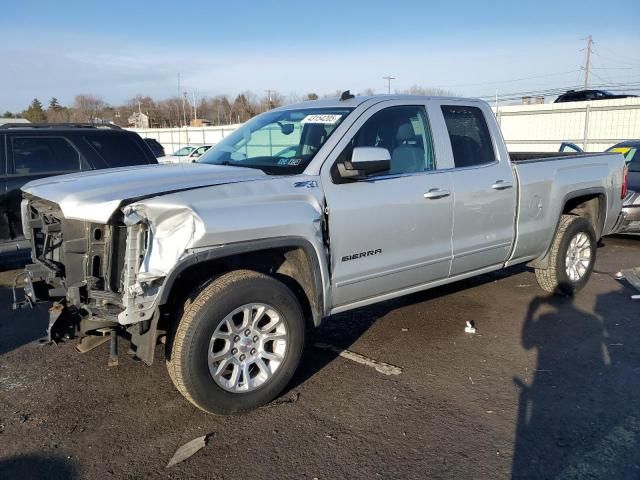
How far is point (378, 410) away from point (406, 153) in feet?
6.77

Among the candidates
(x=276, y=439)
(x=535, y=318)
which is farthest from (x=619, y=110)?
(x=276, y=439)

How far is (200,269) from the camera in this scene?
11.6 ft

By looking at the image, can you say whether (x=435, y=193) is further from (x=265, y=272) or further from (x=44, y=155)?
(x=44, y=155)

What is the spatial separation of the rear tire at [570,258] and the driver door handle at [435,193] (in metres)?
2.04

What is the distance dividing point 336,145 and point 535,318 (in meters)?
2.88

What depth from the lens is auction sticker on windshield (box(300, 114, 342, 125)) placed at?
4.20 meters

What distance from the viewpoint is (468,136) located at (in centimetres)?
501

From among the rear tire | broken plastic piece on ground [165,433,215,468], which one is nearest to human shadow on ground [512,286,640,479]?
the rear tire

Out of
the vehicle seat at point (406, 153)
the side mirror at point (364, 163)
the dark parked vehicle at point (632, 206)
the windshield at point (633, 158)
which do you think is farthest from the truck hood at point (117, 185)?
the windshield at point (633, 158)

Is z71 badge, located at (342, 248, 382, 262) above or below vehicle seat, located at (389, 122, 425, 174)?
below

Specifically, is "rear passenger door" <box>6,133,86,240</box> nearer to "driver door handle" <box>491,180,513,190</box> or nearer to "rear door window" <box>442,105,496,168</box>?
"rear door window" <box>442,105,496,168</box>

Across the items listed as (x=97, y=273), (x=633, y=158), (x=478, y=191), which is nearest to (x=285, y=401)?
(x=97, y=273)

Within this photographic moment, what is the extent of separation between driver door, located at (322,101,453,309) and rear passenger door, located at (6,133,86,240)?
4462 millimetres

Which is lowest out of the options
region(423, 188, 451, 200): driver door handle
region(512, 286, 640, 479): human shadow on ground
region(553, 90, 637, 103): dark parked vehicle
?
region(512, 286, 640, 479): human shadow on ground
